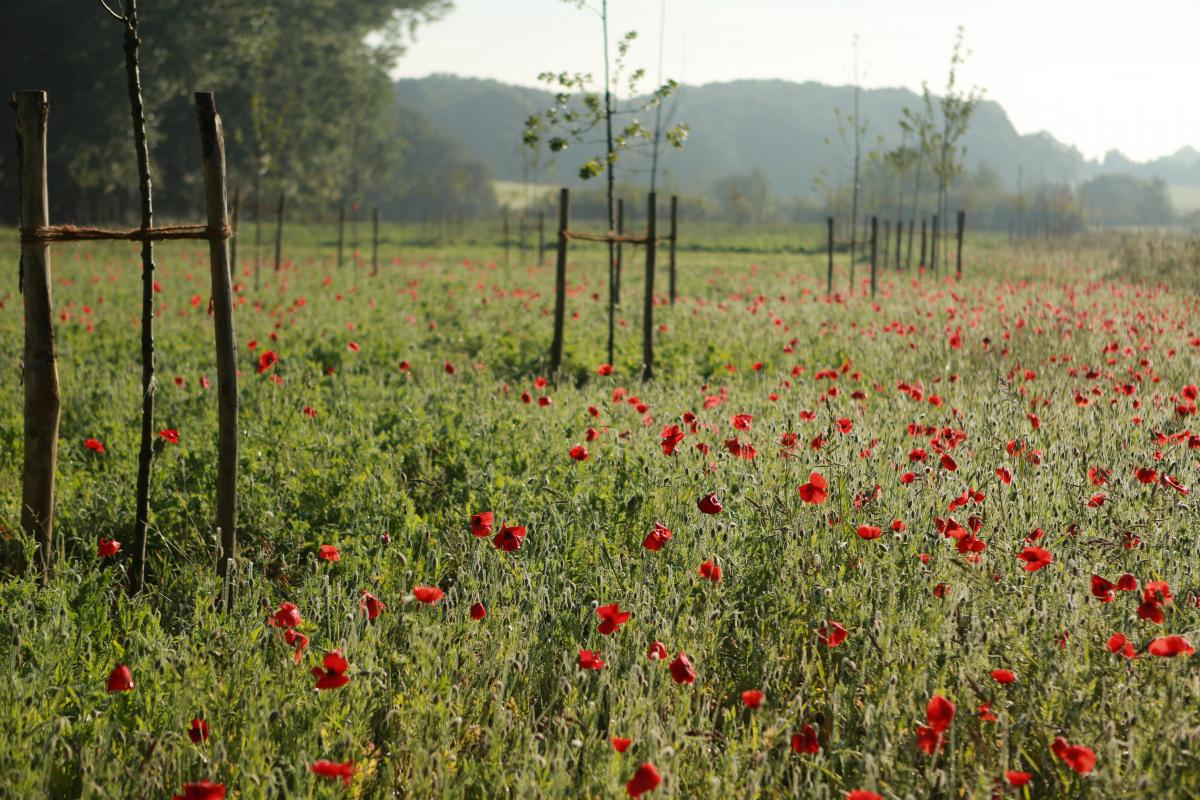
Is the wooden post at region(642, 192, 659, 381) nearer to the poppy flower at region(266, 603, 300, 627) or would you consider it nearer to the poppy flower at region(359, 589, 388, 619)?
the poppy flower at region(359, 589, 388, 619)

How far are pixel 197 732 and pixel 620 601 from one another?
151 centimetres

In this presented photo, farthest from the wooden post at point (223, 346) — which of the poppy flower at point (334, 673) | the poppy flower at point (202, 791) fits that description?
the poppy flower at point (202, 791)

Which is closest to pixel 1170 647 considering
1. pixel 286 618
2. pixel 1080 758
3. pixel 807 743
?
pixel 1080 758

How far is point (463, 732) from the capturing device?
284 cm

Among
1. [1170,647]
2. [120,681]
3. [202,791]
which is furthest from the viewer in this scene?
[120,681]

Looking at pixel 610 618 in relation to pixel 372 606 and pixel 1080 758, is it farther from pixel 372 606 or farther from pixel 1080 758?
pixel 1080 758

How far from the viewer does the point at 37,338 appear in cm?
382

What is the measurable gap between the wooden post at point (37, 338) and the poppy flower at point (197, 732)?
164cm

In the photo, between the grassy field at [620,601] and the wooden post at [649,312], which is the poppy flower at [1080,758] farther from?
the wooden post at [649,312]

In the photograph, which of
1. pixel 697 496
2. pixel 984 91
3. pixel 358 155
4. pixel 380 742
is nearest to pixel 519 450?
pixel 697 496

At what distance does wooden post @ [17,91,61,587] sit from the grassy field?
0.81 ft

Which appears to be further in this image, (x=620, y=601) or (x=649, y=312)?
(x=649, y=312)

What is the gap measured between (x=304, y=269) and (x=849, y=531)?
861 inches

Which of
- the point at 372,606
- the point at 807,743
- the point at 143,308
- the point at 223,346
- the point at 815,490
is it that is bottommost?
the point at 807,743
